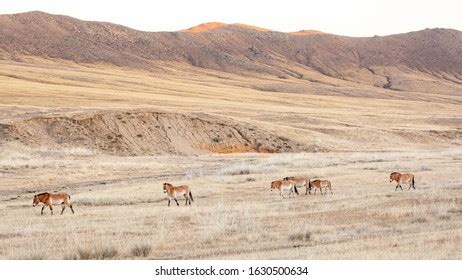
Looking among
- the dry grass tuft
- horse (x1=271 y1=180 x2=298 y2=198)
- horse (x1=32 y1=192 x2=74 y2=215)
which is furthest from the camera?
horse (x1=271 y1=180 x2=298 y2=198)

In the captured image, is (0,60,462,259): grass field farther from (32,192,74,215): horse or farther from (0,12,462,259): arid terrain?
(32,192,74,215): horse

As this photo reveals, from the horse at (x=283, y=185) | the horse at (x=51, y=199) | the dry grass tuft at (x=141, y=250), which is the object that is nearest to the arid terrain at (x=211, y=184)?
the dry grass tuft at (x=141, y=250)

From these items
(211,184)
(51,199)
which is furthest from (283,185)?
(51,199)

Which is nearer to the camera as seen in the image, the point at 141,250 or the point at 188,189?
the point at 141,250

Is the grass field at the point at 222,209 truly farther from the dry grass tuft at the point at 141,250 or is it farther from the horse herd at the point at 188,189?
the horse herd at the point at 188,189

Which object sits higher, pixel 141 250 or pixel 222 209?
pixel 141 250

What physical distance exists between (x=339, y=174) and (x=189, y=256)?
19.4m

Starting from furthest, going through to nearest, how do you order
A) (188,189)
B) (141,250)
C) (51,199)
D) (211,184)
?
(211,184) < (188,189) < (51,199) < (141,250)

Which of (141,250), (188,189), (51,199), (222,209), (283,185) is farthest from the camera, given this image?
(283,185)

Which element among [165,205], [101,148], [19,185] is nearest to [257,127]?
[101,148]

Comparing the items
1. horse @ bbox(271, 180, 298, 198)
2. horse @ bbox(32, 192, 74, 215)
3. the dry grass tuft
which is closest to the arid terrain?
the dry grass tuft

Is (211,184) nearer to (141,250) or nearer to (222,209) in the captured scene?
(222,209)

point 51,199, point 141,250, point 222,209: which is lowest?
point 222,209

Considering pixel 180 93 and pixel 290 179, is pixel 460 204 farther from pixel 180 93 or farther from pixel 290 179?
pixel 180 93
